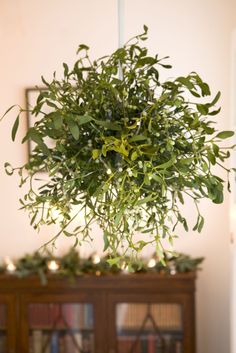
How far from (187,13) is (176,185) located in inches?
68.5

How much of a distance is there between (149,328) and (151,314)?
9cm

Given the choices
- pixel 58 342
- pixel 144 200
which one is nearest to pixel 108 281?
pixel 58 342

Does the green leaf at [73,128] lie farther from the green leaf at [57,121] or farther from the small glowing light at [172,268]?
the small glowing light at [172,268]

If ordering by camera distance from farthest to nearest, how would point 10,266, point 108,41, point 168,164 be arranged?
1. point 10,266
2. point 108,41
3. point 168,164

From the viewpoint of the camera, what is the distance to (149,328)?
2.74 m

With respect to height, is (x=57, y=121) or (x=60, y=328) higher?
(x=57, y=121)


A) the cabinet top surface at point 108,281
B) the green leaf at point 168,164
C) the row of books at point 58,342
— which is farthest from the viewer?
the row of books at point 58,342

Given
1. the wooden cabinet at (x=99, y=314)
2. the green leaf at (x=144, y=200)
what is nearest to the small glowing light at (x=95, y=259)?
the wooden cabinet at (x=99, y=314)

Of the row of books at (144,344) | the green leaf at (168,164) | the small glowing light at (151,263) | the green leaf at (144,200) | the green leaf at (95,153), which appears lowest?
the row of books at (144,344)

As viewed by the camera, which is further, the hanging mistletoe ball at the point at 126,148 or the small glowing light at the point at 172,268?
Answer: the small glowing light at the point at 172,268

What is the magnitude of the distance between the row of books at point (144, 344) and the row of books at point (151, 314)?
65 mm

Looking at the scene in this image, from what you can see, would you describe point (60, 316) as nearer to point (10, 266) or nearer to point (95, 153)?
point (10, 266)

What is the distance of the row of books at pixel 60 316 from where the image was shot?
2758mm

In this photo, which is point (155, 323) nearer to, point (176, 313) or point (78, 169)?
point (176, 313)
